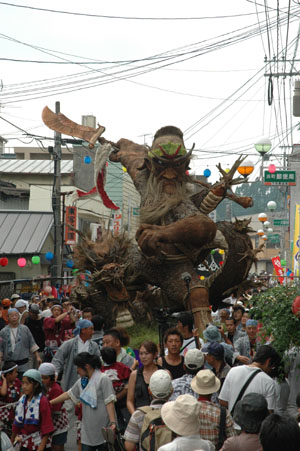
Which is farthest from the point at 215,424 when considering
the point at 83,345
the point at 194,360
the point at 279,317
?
the point at 83,345

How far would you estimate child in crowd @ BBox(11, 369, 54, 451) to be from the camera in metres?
7.32

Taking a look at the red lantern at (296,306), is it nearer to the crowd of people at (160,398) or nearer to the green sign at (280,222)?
the crowd of people at (160,398)

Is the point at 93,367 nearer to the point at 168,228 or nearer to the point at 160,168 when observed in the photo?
the point at 168,228

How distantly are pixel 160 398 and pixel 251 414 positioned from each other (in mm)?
1032

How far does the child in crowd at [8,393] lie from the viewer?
340 inches

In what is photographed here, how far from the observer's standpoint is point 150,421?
5840 millimetres

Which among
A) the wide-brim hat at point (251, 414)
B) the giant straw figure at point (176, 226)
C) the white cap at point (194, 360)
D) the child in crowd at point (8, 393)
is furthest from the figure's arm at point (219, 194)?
the wide-brim hat at point (251, 414)

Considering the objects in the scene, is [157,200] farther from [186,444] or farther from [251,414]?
[186,444]

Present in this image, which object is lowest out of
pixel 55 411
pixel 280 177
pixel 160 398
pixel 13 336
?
pixel 55 411

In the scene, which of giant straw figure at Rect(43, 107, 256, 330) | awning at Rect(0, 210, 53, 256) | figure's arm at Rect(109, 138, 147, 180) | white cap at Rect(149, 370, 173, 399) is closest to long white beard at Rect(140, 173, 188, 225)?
giant straw figure at Rect(43, 107, 256, 330)

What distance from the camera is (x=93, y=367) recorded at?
7523 mm

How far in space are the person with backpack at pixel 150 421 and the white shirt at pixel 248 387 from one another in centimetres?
89

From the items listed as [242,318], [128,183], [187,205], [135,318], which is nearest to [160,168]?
[187,205]

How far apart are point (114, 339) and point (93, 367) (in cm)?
104
